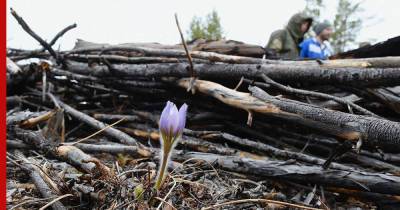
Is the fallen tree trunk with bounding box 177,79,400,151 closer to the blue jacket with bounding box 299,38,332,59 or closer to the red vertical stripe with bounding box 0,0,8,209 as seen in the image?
the red vertical stripe with bounding box 0,0,8,209

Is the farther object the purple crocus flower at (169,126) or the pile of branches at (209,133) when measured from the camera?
the pile of branches at (209,133)

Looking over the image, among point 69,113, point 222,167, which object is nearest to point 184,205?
point 222,167

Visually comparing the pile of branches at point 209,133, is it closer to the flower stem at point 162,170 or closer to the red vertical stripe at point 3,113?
the flower stem at point 162,170

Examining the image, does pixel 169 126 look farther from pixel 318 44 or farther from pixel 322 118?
pixel 318 44

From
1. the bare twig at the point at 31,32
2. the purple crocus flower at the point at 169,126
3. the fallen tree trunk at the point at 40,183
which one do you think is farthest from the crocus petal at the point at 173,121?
the bare twig at the point at 31,32

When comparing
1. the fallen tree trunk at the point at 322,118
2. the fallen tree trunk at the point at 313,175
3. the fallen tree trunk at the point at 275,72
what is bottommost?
the fallen tree trunk at the point at 313,175

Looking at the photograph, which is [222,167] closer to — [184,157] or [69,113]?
[184,157]

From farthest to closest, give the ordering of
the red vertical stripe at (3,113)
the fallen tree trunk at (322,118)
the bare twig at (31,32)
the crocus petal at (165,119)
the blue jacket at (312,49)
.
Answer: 1. the blue jacket at (312,49)
2. the bare twig at (31,32)
3. the fallen tree trunk at (322,118)
4. the crocus petal at (165,119)
5. the red vertical stripe at (3,113)
